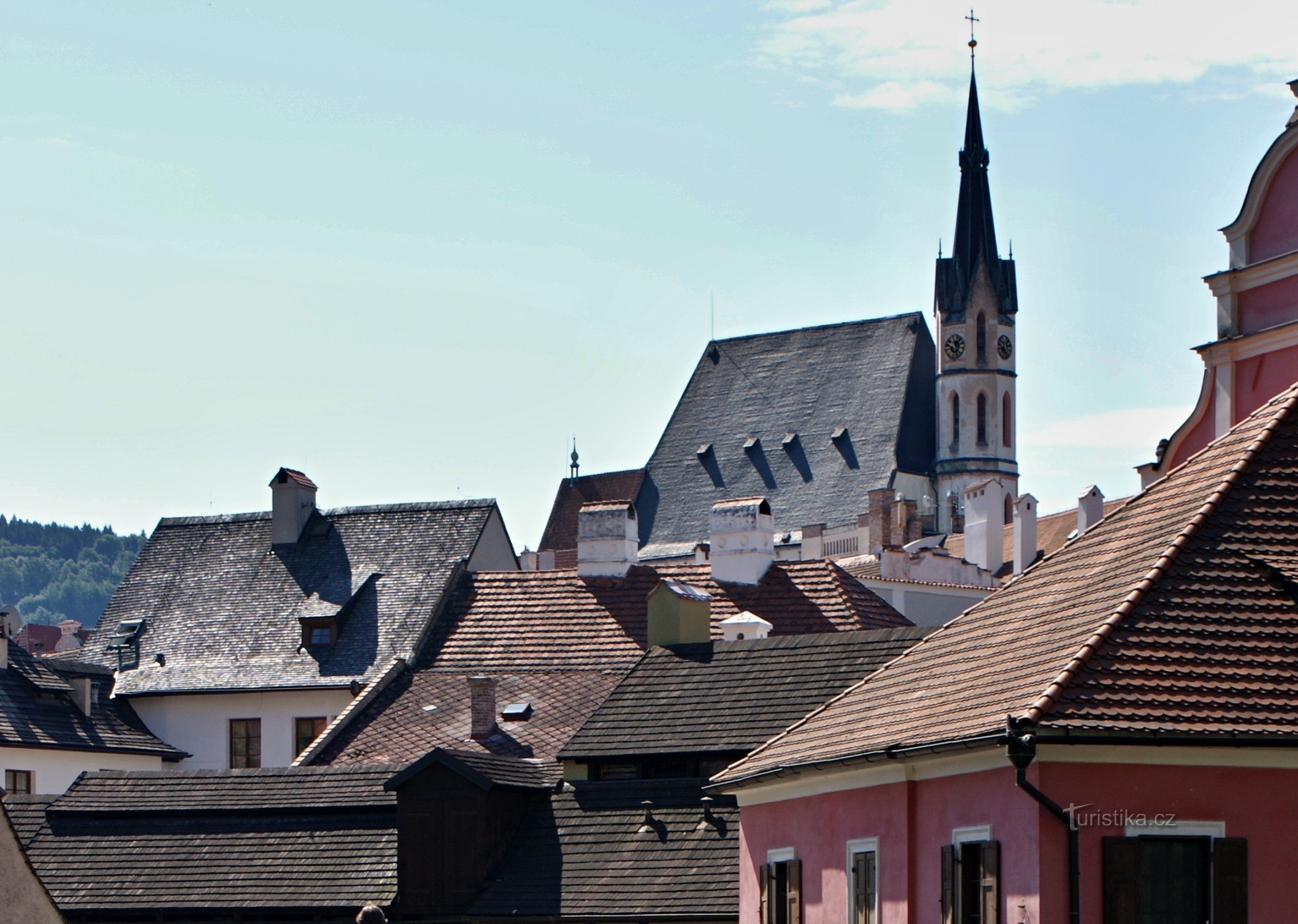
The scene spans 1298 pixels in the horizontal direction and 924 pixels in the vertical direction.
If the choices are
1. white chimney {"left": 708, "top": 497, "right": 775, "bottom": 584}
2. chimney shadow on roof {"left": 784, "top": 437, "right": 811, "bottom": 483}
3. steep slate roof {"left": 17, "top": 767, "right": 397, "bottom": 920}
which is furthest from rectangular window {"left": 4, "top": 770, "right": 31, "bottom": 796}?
chimney shadow on roof {"left": 784, "top": 437, "right": 811, "bottom": 483}

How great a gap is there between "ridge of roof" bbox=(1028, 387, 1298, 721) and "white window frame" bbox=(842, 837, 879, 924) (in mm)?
3784

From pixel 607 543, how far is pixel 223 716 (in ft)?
34.6

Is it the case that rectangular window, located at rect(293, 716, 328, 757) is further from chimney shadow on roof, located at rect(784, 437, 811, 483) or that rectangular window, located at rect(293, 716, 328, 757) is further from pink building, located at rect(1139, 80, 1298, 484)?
chimney shadow on roof, located at rect(784, 437, 811, 483)

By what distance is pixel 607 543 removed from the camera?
49.8 m

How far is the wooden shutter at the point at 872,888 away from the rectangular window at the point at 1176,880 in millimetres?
3707

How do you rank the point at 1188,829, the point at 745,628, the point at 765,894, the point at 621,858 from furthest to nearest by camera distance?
the point at 745,628 → the point at 621,858 → the point at 765,894 → the point at 1188,829

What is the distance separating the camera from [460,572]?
51688mm

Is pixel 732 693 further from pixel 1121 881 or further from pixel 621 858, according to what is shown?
pixel 1121 881

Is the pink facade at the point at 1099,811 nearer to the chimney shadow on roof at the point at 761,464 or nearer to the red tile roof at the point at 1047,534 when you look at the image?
the red tile roof at the point at 1047,534

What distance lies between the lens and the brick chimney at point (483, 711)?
4094 cm

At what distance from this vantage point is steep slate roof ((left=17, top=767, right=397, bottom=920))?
3472 centimetres

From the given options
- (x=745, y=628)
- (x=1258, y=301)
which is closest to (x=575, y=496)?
(x=745, y=628)

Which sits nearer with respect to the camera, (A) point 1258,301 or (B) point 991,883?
(B) point 991,883

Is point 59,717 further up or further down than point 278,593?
further down
